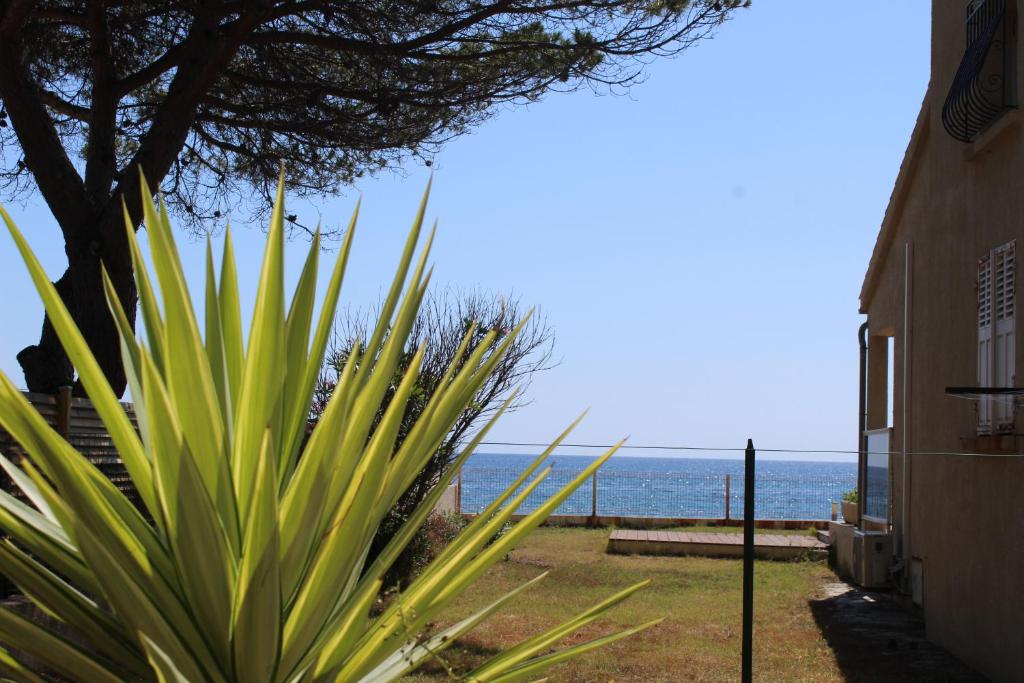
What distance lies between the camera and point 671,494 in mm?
19797

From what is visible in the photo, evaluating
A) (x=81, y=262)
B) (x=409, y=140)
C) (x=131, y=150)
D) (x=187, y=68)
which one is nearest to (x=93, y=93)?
(x=187, y=68)

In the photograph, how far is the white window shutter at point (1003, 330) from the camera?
666 centimetres

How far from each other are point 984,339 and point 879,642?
2717 millimetres

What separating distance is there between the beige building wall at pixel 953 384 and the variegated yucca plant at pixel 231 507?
4.27 metres

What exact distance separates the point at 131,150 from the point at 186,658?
1024cm

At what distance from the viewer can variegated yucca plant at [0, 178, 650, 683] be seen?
1536mm

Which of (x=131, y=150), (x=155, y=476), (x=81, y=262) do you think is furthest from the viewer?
(x=131, y=150)

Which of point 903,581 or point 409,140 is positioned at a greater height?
point 409,140

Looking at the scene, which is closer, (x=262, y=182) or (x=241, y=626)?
(x=241, y=626)

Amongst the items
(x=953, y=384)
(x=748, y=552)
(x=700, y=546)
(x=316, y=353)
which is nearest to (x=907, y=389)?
(x=953, y=384)

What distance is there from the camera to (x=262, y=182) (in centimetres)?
1102

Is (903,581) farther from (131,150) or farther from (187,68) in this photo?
(131,150)

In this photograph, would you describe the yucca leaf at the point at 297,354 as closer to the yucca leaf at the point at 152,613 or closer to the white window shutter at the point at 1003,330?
the yucca leaf at the point at 152,613

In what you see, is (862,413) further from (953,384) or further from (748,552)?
(748,552)
